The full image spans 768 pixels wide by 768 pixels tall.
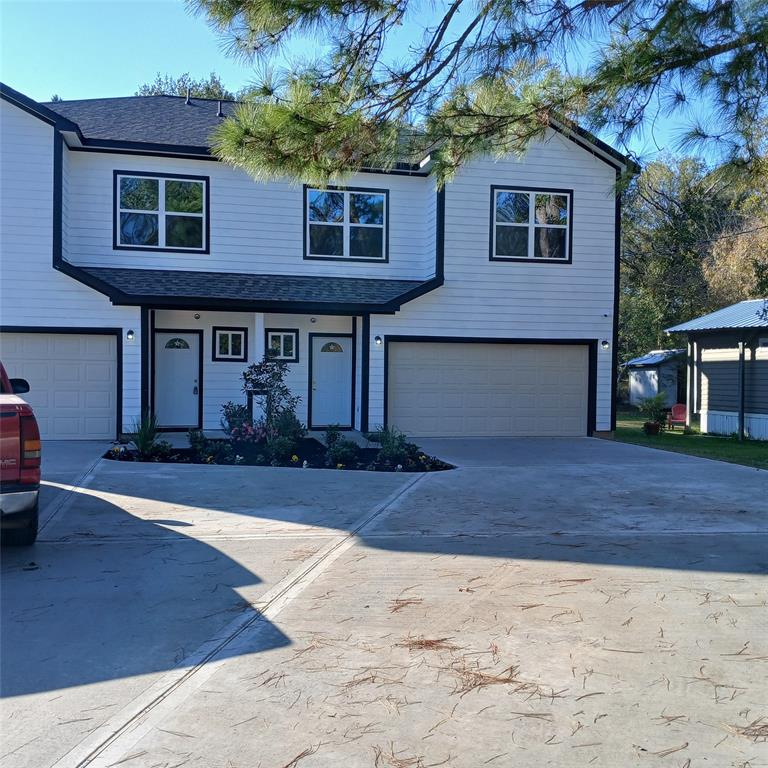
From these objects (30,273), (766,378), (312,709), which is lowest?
(312,709)

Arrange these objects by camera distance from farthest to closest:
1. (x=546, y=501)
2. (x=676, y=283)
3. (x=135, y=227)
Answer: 1. (x=676, y=283)
2. (x=135, y=227)
3. (x=546, y=501)

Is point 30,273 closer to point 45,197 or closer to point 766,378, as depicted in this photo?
point 45,197

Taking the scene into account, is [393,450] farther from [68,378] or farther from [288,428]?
[68,378]

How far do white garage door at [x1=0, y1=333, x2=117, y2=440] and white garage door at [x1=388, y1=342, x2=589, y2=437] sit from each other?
231 inches

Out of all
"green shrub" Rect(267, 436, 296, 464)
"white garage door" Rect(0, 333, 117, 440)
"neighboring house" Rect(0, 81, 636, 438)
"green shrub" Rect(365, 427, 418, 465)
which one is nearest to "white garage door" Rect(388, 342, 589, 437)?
A: "neighboring house" Rect(0, 81, 636, 438)

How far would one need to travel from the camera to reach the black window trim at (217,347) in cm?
1639

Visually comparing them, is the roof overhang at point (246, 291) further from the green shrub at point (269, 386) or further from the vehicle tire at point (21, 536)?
the vehicle tire at point (21, 536)

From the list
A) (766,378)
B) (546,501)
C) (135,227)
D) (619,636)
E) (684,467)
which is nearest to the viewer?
(619,636)

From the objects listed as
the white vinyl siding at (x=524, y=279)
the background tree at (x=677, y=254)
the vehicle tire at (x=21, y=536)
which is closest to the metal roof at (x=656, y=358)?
the background tree at (x=677, y=254)

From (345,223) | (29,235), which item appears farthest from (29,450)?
(345,223)

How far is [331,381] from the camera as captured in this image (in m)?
17.0

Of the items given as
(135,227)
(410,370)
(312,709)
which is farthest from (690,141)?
(135,227)

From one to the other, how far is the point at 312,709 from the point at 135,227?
542 inches

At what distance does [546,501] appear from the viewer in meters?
9.20
